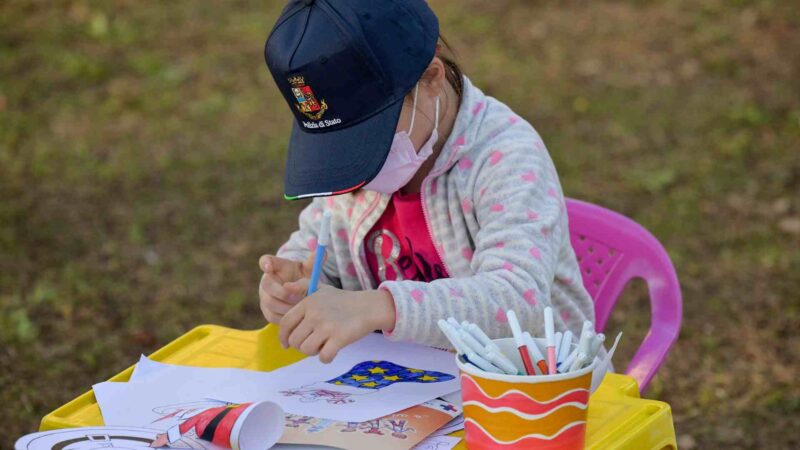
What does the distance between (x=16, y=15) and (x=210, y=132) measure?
196cm

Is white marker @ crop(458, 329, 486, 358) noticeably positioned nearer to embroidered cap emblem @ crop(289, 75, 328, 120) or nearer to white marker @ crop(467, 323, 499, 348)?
white marker @ crop(467, 323, 499, 348)

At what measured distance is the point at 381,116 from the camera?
147 centimetres

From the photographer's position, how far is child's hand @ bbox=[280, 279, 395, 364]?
1333 millimetres

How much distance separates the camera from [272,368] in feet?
5.20

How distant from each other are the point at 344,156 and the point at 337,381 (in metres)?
0.33

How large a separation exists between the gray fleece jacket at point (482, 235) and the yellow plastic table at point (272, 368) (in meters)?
0.16

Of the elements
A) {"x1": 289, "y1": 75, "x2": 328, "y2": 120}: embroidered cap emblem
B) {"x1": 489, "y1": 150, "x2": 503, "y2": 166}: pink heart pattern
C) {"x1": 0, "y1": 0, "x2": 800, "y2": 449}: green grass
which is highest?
{"x1": 289, "y1": 75, "x2": 328, "y2": 120}: embroidered cap emblem

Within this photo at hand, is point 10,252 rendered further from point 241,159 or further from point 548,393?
point 548,393

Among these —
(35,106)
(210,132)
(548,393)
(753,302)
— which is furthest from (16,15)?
(548,393)

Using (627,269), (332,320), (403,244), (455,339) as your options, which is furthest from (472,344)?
(627,269)

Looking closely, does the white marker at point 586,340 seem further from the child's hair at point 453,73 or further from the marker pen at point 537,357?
the child's hair at point 453,73

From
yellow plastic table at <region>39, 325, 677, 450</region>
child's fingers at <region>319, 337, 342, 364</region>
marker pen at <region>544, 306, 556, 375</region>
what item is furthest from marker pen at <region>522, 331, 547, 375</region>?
child's fingers at <region>319, 337, 342, 364</region>

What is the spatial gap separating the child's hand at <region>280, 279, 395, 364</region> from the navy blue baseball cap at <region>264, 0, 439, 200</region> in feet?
0.59

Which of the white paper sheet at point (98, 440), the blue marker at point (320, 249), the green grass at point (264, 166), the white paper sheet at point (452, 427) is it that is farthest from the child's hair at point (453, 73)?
the green grass at point (264, 166)
